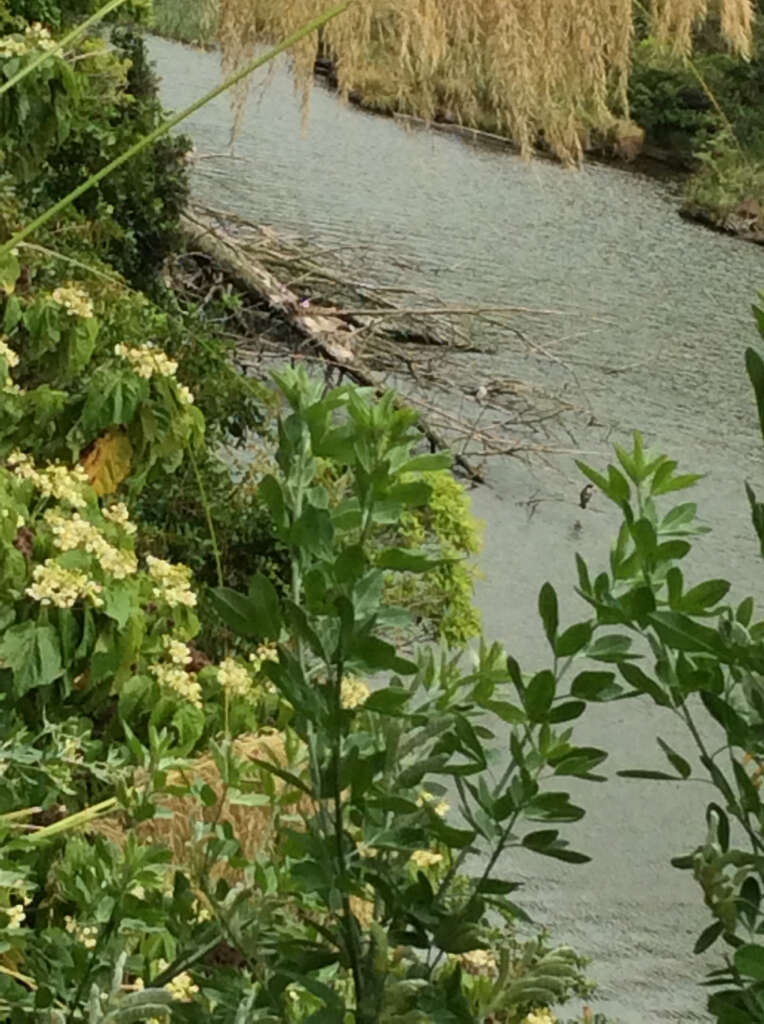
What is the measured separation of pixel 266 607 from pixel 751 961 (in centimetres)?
11

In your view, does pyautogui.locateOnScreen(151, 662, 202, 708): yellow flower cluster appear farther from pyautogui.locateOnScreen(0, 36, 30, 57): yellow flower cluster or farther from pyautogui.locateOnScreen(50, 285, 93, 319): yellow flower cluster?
pyautogui.locateOnScreen(0, 36, 30, 57): yellow flower cluster

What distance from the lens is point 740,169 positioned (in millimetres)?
5703

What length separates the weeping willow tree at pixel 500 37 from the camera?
4.83 feet

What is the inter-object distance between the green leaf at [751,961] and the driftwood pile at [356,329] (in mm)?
2950

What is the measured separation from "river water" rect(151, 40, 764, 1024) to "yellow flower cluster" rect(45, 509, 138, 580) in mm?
1489

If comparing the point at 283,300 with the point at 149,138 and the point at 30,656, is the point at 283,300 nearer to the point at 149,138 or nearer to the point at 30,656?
the point at 30,656

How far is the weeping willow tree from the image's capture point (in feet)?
4.83

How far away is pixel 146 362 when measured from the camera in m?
1.09

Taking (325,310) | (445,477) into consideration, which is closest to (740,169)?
(325,310)

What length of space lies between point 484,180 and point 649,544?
5.01 metres

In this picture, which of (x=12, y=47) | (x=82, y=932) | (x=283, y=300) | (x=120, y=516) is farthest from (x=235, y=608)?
(x=283, y=300)

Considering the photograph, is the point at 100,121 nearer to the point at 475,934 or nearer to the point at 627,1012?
A: the point at 627,1012

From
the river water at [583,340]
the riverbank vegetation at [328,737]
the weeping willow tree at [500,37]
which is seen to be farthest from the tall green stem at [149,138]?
the river water at [583,340]

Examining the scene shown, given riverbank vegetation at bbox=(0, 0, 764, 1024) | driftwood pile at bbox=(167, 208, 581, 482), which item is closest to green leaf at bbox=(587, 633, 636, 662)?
riverbank vegetation at bbox=(0, 0, 764, 1024)
